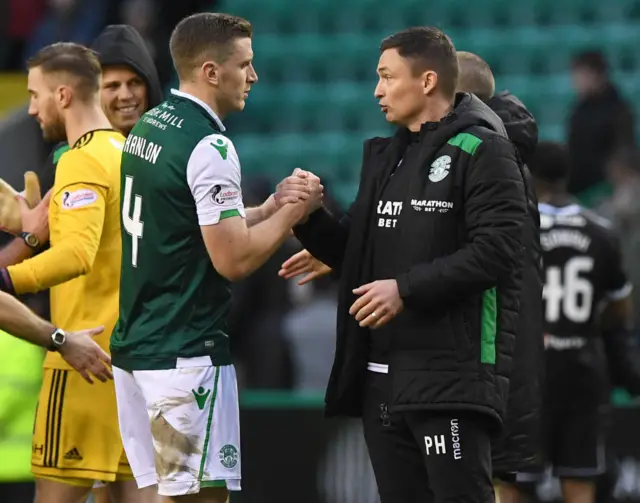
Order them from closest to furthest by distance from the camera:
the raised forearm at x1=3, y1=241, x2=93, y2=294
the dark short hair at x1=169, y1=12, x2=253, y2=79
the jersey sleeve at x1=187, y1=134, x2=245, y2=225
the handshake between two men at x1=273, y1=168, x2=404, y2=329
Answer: the handshake between two men at x1=273, y1=168, x2=404, y2=329 < the jersey sleeve at x1=187, y1=134, x2=245, y2=225 < the dark short hair at x1=169, y1=12, x2=253, y2=79 < the raised forearm at x1=3, y1=241, x2=93, y2=294

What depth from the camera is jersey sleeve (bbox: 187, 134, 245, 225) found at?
4930mm

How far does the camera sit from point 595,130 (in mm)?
11734

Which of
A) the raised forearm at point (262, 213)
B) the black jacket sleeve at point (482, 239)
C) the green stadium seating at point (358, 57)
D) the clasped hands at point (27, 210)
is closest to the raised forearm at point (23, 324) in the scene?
the clasped hands at point (27, 210)

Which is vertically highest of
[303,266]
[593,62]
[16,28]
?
[16,28]

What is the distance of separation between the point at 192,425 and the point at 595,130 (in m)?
7.42

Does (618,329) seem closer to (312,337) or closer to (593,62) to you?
(312,337)

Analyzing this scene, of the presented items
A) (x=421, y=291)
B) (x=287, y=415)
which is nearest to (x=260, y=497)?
(x=287, y=415)

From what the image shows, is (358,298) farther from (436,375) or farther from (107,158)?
(107,158)

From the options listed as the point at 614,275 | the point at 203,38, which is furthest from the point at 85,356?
the point at 614,275

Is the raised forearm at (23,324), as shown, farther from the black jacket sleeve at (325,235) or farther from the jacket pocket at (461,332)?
the jacket pocket at (461,332)

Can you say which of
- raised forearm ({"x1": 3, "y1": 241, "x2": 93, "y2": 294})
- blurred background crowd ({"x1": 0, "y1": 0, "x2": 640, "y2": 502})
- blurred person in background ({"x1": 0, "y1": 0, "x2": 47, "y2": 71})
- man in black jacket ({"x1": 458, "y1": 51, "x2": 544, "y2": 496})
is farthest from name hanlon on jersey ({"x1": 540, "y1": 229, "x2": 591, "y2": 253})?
blurred person in background ({"x1": 0, "y1": 0, "x2": 47, "y2": 71})

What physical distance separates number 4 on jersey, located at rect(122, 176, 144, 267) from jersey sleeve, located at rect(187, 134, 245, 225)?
273mm

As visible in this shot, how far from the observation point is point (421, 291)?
4.82 metres

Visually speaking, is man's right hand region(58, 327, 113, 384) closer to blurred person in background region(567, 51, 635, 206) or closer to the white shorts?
→ the white shorts
